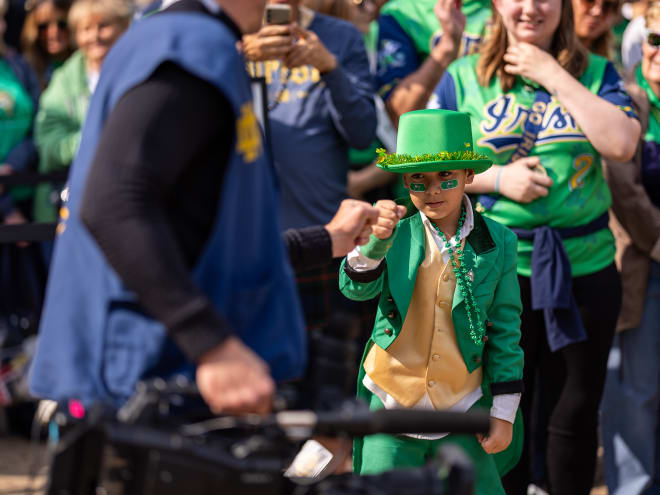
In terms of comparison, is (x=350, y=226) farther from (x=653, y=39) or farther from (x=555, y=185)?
(x=653, y=39)

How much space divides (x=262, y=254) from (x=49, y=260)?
4.17 m

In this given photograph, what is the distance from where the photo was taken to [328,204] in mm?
4516

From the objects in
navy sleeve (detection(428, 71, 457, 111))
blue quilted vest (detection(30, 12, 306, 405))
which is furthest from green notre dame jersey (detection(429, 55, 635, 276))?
blue quilted vest (detection(30, 12, 306, 405))

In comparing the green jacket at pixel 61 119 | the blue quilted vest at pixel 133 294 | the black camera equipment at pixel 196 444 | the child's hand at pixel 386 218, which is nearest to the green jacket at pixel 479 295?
the child's hand at pixel 386 218

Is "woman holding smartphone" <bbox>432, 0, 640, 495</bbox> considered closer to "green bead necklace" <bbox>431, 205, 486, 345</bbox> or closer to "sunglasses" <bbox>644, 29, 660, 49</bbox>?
"sunglasses" <bbox>644, 29, 660, 49</bbox>

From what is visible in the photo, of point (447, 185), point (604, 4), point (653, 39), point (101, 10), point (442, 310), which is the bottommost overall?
point (442, 310)

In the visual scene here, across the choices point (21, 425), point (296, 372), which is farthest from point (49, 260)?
point (296, 372)

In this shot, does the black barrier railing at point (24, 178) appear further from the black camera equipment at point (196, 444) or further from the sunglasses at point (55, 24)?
the black camera equipment at point (196, 444)

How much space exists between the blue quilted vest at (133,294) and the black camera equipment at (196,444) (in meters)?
0.09

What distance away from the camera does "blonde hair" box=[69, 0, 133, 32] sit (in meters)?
5.59

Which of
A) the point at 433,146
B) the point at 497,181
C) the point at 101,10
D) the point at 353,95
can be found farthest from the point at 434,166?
the point at 101,10

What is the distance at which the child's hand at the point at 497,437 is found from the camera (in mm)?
3359

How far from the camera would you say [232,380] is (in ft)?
6.48

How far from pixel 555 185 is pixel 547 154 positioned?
0.12 meters
